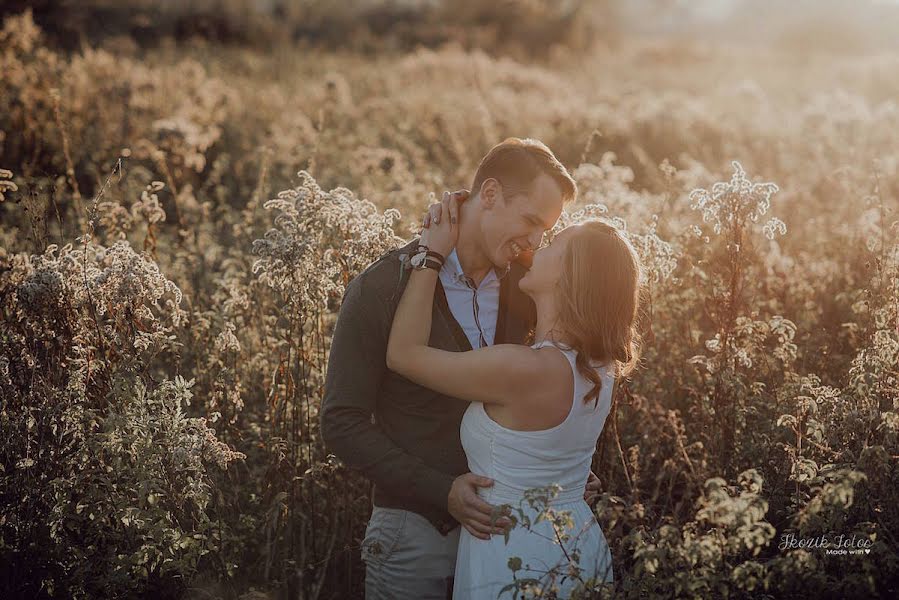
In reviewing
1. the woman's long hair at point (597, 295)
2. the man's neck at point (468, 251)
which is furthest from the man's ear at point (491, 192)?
the woman's long hair at point (597, 295)

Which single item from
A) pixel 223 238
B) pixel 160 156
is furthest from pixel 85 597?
pixel 223 238

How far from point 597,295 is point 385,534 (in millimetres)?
1459

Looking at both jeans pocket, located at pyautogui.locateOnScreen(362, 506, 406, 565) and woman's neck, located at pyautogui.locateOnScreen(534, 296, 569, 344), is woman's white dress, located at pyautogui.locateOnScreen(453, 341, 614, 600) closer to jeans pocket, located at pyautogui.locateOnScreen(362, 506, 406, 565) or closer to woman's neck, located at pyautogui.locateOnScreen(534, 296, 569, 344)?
woman's neck, located at pyautogui.locateOnScreen(534, 296, 569, 344)

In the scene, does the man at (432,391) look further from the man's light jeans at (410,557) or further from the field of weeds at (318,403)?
the field of weeds at (318,403)

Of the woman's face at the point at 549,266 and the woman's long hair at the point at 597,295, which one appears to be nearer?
the woman's long hair at the point at 597,295

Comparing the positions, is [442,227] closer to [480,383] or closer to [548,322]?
[548,322]

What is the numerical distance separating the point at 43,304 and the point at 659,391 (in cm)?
350

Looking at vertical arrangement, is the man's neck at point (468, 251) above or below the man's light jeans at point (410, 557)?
above

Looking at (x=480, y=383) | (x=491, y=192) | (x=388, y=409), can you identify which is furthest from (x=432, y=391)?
(x=491, y=192)

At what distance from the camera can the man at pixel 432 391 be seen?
3643 millimetres

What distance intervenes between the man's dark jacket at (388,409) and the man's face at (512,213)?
0.34m

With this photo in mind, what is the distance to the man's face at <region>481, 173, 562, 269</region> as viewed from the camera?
3943 mm

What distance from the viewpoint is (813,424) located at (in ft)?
12.0

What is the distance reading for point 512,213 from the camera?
→ 395 centimetres
